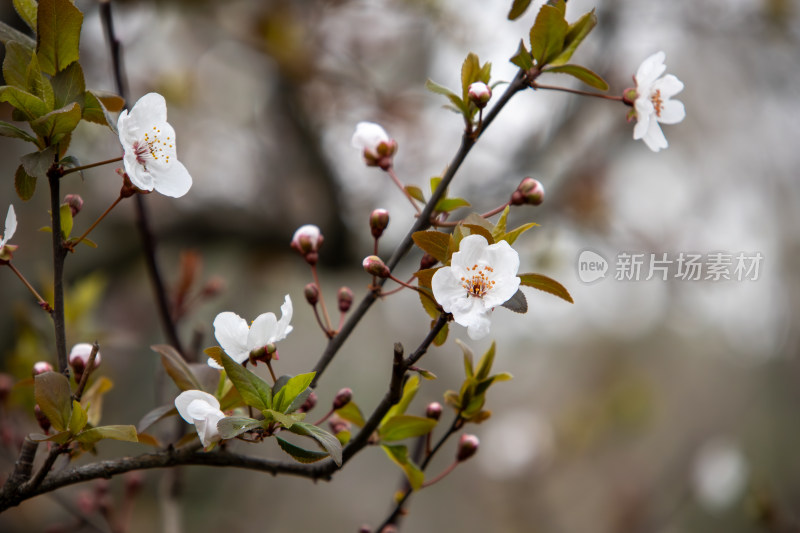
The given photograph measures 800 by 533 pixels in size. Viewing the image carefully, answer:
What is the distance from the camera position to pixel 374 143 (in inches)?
20.5

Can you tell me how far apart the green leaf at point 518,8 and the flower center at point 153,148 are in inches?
10.8

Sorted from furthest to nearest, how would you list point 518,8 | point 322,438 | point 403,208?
point 403,208
point 518,8
point 322,438

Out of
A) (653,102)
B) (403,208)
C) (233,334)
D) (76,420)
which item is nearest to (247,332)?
(233,334)

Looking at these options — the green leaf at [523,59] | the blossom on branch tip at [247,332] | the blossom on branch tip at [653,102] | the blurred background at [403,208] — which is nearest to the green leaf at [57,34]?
the blossom on branch tip at [247,332]

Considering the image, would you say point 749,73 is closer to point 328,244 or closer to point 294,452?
point 328,244

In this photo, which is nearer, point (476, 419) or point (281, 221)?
point (476, 419)

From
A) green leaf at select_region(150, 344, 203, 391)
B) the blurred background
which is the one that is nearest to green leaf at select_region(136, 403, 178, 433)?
green leaf at select_region(150, 344, 203, 391)

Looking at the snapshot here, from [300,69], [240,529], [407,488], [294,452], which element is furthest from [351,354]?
[294,452]

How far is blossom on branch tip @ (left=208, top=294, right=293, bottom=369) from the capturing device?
0.41m

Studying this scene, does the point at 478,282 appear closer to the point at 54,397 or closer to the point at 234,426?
the point at 234,426

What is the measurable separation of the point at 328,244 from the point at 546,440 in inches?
58.9

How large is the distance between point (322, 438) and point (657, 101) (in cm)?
39

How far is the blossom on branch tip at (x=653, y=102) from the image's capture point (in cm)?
49

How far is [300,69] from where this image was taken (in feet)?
6.05
